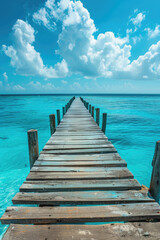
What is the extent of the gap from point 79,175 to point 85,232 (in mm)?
1132

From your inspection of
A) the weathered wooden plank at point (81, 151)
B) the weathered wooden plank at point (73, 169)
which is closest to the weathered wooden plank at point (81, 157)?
the weathered wooden plank at point (81, 151)

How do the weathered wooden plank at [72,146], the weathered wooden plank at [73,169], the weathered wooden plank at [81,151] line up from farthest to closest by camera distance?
the weathered wooden plank at [72,146], the weathered wooden plank at [81,151], the weathered wooden plank at [73,169]

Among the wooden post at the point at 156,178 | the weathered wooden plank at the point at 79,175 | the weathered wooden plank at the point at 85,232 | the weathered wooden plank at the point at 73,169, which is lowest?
the weathered wooden plank at the point at 85,232

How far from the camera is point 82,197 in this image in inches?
86.0

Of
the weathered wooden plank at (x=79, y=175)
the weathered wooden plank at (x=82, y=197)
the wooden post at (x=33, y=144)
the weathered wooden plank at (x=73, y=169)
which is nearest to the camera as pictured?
the weathered wooden plank at (x=82, y=197)

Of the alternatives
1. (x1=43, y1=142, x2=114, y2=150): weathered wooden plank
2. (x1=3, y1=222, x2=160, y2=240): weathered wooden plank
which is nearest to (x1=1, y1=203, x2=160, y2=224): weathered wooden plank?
(x1=3, y1=222, x2=160, y2=240): weathered wooden plank

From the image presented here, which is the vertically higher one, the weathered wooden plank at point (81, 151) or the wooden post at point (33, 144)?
→ the wooden post at point (33, 144)

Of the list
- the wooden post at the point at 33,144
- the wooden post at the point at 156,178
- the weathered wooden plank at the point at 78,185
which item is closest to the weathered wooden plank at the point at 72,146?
the wooden post at the point at 33,144

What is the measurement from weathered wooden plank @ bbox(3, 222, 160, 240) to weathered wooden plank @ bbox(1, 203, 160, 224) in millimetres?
80

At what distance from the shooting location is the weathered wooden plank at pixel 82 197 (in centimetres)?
210

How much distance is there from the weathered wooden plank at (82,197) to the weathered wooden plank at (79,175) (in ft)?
1.24

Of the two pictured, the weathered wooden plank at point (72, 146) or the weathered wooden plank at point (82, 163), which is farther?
the weathered wooden plank at point (72, 146)

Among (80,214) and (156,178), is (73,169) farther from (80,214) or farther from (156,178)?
(156,178)

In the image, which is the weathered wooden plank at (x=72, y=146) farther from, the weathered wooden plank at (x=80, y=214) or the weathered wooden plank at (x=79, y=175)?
the weathered wooden plank at (x=80, y=214)
